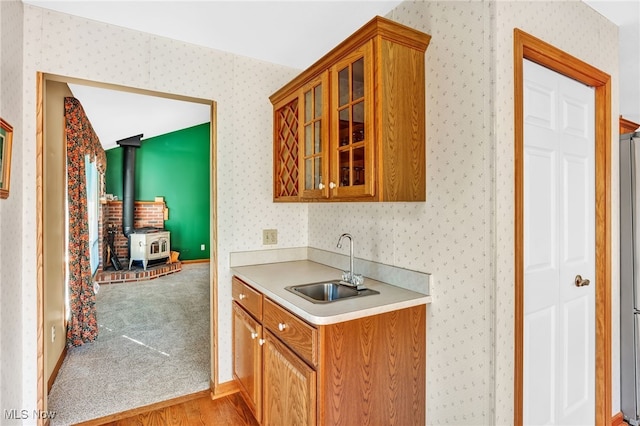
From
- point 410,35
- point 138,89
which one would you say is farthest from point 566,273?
point 138,89

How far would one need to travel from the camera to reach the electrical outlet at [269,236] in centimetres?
267

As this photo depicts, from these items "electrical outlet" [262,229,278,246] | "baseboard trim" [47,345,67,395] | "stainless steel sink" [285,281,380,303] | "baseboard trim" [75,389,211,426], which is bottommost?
"baseboard trim" [75,389,211,426]

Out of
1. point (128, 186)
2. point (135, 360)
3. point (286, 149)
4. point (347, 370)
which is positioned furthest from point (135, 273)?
point (347, 370)

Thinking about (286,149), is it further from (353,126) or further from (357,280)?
(357,280)

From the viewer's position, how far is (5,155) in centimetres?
153

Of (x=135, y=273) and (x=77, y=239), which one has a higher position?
(x=77, y=239)

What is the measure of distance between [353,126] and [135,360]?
2807mm

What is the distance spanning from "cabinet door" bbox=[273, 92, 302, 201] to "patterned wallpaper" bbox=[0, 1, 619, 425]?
42cm

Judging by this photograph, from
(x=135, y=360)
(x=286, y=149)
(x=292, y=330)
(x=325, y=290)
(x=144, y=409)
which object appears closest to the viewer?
(x=292, y=330)

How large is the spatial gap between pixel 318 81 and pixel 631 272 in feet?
7.72

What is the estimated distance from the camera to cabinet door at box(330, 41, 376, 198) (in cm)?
155

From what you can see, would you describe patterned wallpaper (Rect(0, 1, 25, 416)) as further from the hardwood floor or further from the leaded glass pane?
the leaded glass pane

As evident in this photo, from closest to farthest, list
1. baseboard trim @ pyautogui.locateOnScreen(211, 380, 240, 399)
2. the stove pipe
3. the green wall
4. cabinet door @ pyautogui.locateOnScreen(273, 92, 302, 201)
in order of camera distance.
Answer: cabinet door @ pyautogui.locateOnScreen(273, 92, 302, 201) < baseboard trim @ pyautogui.locateOnScreen(211, 380, 240, 399) < the stove pipe < the green wall

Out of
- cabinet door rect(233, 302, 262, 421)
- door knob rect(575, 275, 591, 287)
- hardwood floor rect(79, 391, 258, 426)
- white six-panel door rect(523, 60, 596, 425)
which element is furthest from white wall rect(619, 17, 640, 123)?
hardwood floor rect(79, 391, 258, 426)
